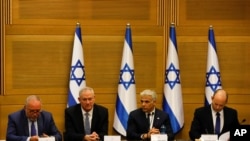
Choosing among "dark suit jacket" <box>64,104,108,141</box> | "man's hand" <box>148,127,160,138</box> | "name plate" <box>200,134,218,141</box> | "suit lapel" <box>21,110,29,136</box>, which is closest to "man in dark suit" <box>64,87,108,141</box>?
"dark suit jacket" <box>64,104,108,141</box>

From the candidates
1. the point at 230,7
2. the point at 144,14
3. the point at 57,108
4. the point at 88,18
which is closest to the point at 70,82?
the point at 57,108

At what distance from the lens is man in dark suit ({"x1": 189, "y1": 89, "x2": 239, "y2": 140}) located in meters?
5.79

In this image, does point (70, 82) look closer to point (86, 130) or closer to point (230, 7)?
point (86, 130)

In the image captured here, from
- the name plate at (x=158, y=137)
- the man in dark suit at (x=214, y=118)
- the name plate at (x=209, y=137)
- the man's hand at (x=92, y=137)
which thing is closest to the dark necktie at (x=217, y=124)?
the man in dark suit at (x=214, y=118)

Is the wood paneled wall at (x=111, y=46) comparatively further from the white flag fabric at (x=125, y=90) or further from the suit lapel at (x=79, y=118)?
the suit lapel at (x=79, y=118)

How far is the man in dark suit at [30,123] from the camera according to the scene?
5297mm

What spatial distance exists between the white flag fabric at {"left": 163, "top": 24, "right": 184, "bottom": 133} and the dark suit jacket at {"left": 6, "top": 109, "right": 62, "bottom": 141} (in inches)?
72.3

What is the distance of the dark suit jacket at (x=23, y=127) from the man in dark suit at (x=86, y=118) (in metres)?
0.23

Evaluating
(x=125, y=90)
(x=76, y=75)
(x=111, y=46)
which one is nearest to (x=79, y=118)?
(x=76, y=75)

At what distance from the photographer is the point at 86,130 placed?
5766 millimetres

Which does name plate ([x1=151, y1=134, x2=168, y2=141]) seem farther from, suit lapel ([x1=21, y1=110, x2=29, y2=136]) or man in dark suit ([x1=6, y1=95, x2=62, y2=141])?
suit lapel ([x1=21, y1=110, x2=29, y2=136])

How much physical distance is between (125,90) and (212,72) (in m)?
1.13

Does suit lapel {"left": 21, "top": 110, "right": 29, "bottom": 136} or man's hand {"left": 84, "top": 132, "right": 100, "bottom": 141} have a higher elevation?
suit lapel {"left": 21, "top": 110, "right": 29, "bottom": 136}

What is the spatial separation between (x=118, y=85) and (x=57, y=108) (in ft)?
2.79
